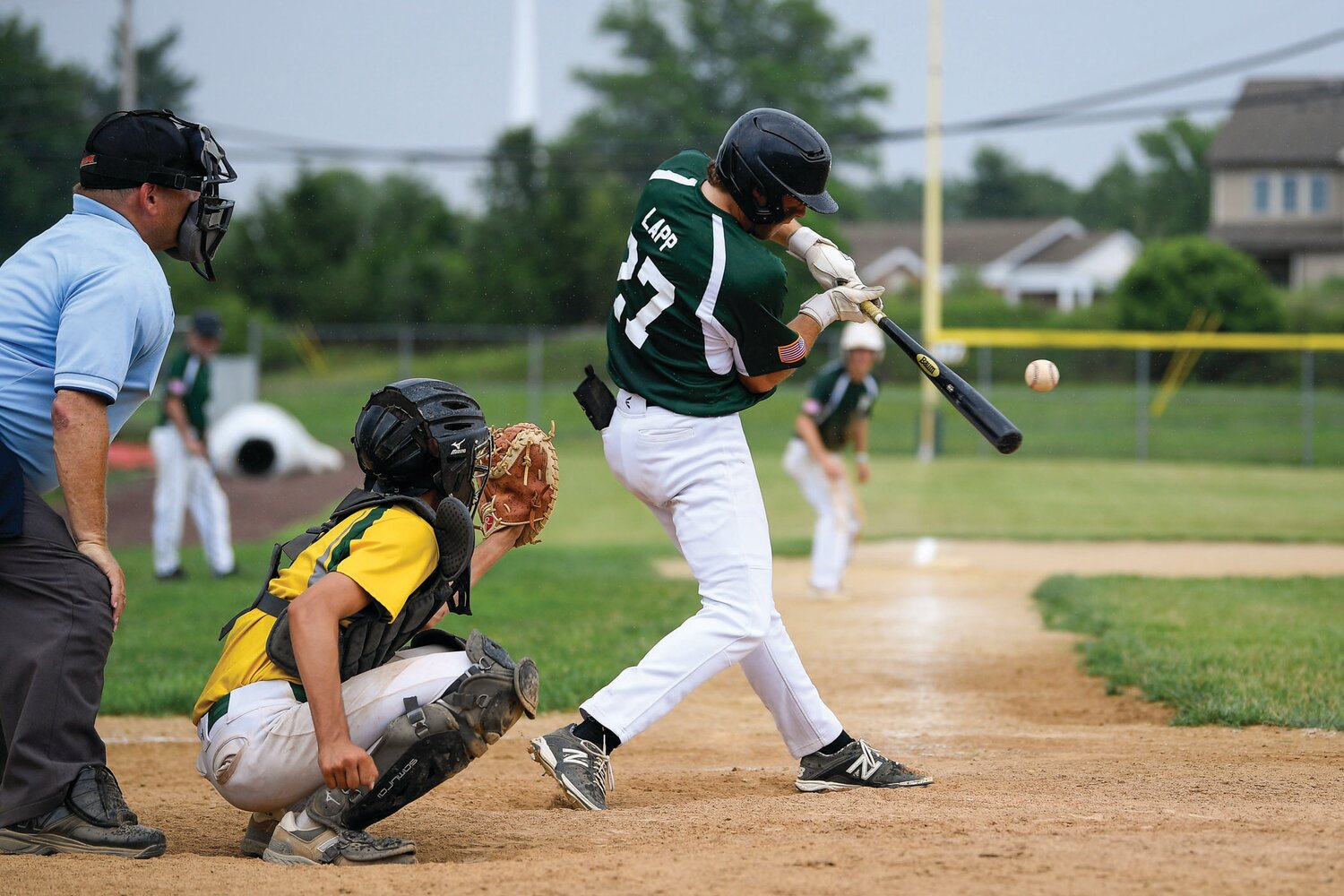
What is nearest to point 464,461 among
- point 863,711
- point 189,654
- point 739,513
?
point 739,513

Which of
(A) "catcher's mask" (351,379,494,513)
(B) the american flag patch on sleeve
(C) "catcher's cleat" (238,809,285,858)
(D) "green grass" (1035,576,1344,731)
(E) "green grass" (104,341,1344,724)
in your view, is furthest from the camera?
(E) "green grass" (104,341,1344,724)

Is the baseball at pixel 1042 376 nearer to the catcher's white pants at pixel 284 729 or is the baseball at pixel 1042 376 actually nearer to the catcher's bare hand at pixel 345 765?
the catcher's white pants at pixel 284 729

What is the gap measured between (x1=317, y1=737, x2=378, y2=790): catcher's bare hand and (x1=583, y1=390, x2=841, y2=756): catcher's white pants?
1.02 metres

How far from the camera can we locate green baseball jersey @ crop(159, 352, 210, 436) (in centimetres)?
1109

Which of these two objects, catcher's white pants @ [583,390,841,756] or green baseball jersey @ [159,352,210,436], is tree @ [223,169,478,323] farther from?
catcher's white pants @ [583,390,841,756]

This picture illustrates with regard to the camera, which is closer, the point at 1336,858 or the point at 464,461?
the point at 1336,858

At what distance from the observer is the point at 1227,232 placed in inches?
1764

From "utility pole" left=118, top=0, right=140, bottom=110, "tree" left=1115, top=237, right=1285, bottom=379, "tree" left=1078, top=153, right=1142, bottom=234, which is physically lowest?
"tree" left=1115, top=237, right=1285, bottom=379

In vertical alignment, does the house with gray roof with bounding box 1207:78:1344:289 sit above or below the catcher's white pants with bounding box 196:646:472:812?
above

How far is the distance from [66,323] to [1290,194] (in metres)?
46.3

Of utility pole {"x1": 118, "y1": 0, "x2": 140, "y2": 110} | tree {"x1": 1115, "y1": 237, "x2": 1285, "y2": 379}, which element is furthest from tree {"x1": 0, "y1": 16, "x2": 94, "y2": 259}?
tree {"x1": 1115, "y1": 237, "x2": 1285, "y2": 379}

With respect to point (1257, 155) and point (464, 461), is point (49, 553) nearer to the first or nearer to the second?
point (464, 461)

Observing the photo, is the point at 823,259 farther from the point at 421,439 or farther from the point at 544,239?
the point at 544,239

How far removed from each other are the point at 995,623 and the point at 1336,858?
19.4ft
